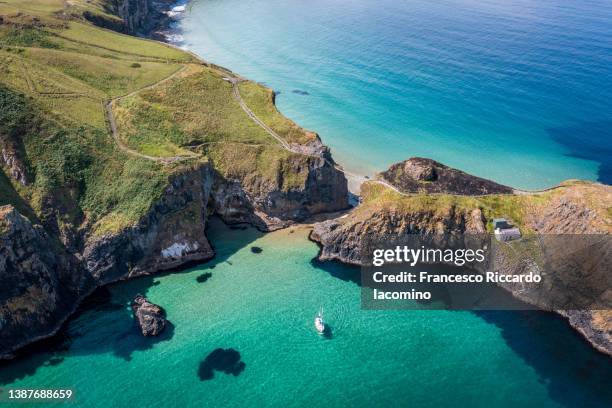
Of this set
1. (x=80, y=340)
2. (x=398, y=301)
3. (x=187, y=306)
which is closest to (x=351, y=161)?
(x=398, y=301)

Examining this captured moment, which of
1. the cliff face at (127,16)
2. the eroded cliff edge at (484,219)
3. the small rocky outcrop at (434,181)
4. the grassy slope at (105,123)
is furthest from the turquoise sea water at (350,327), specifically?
the cliff face at (127,16)

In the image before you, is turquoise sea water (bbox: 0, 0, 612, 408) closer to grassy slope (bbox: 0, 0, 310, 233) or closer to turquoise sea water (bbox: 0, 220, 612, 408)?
turquoise sea water (bbox: 0, 220, 612, 408)

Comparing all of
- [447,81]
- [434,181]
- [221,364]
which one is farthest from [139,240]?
[447,81]

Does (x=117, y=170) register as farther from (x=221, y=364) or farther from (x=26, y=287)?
(x=221, y=364)

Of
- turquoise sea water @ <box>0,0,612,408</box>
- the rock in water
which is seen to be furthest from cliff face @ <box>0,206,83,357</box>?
the rock in water

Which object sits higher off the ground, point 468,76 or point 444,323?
point 468,76

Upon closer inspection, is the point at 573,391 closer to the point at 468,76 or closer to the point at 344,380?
the point at 344,380
